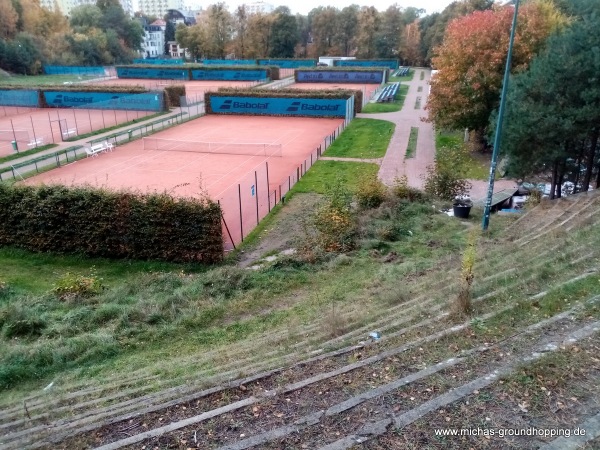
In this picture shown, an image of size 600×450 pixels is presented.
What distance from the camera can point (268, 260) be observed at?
1623 centimetres

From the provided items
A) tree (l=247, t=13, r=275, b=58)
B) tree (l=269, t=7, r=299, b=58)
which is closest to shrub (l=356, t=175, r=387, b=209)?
tree (l=247, t=13, r=275, b=58)

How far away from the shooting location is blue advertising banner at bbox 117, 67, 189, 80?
271 ft

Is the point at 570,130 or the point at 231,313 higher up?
the point at 570,130

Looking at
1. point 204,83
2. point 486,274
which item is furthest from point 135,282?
point 204,83

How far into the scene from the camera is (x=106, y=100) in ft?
170

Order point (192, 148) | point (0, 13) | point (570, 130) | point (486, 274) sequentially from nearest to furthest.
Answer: point (486, 274) < point (570, 130) < point (192, 148) < point (0, 13)

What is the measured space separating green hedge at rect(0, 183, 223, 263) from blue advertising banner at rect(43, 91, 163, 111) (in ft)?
108

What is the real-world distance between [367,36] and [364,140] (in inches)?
3051

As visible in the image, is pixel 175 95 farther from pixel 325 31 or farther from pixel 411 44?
pixel 325 31

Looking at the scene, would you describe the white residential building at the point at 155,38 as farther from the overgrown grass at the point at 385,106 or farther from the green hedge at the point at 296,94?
the overgrown grass at the point at 385,106

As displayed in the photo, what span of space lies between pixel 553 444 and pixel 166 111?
49849mm

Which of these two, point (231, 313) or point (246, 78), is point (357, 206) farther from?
point (246, 78)

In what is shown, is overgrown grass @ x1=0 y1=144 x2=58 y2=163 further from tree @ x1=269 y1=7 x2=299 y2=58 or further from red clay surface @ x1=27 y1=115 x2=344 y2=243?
tree @ x1=269 y1=7 x2=299 y2=58

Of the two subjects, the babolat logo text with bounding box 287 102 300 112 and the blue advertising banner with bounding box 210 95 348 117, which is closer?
the blue advertising banner with bounding box 210 95 348 117
